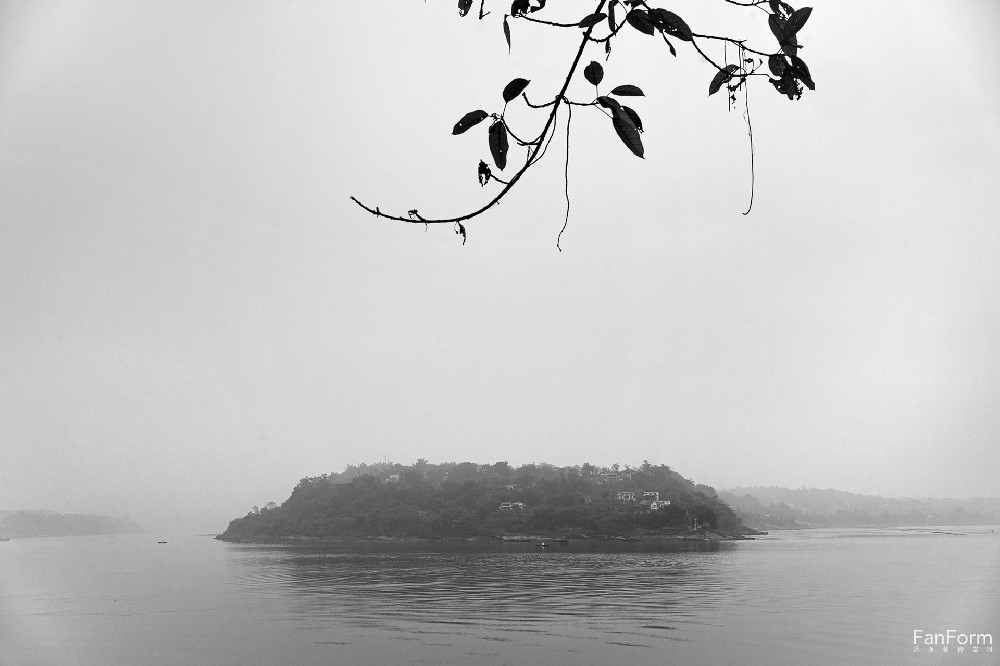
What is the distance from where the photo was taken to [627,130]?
872mm

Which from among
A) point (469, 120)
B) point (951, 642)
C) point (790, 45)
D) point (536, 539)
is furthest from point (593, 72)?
point (536, 539)

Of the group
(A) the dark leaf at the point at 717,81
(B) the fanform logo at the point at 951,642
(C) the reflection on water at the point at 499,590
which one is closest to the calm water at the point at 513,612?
(C) the reflection on water at the point at 499,590

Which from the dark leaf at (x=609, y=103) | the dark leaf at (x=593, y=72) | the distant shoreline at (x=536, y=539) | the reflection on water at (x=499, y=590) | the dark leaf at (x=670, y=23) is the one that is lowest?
the distant shoreline at (x=536, y=539)

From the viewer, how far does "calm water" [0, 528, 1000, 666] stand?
62.6 feet

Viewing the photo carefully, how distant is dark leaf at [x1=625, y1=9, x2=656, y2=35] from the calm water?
58.8 ft

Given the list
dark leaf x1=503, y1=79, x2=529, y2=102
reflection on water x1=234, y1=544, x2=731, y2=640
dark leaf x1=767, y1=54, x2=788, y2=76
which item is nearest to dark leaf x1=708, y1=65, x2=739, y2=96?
dark leaf x1=767, y1=54, x2=788, y2=76

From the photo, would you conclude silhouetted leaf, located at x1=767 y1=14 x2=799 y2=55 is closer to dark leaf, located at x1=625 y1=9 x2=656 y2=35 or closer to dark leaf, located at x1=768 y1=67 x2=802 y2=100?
dark leaf, located at x1=768 y1=67 x2=802 y2=100

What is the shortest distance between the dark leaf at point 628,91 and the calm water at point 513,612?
17.9 meters

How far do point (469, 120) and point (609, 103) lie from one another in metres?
0.16

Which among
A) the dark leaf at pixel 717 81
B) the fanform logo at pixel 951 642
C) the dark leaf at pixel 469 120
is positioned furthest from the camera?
the fanform logo at pixel 951 642

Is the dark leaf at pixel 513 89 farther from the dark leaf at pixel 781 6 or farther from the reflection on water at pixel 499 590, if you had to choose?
the reflection on water at pixel 499 590

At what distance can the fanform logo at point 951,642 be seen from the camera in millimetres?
21828

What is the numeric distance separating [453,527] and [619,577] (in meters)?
33.8

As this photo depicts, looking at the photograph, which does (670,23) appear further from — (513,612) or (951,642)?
(951,642)
